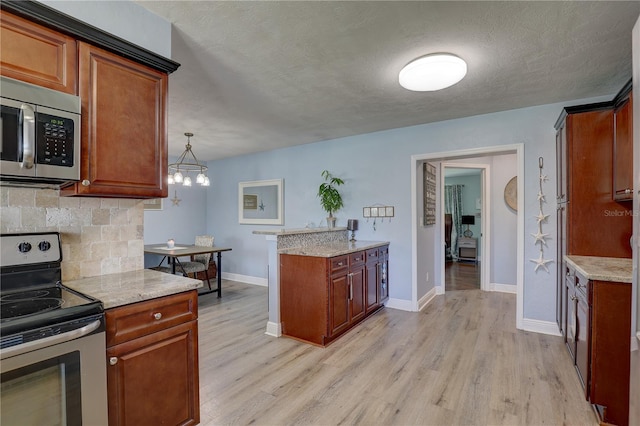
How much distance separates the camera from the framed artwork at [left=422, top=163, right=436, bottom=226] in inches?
170

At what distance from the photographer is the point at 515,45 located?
2104 millimetres

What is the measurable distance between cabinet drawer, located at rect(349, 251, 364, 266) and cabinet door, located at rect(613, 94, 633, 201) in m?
2.18

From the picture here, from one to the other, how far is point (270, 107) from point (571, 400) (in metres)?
3.44

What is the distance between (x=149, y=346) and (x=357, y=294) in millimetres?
2296

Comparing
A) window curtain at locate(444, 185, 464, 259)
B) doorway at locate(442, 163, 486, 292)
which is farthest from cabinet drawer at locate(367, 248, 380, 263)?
window curtain at locate(444, 185, 464, 259)

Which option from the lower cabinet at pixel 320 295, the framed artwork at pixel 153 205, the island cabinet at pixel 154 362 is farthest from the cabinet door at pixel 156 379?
the framed artwork at pixel 153 205

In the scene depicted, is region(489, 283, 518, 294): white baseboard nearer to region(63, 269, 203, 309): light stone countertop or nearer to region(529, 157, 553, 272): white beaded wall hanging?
region(529, 157, 553, 272): white beaded wall hanging

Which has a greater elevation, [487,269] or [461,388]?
[487,269]

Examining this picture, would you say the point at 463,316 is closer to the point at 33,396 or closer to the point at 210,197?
the point at 33,396

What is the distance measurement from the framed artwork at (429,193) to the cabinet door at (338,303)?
5.73 ft

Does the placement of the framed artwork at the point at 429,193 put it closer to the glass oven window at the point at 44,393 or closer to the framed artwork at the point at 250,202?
the framed artwork at the point at 250,202

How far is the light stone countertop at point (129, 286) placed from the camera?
1.40m

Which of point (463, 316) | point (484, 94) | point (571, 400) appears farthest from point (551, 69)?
point (463, 316)

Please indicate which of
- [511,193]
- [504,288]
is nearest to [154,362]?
[504,288]
